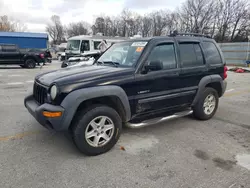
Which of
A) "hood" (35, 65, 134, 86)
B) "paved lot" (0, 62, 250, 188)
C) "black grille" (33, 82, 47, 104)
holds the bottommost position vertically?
"paved lot" (0, 62, 250, 188)

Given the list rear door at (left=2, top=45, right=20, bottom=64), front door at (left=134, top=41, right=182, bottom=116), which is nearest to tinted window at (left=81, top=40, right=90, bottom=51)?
rear door at (left=2, top=45, right=20, bottom=64)

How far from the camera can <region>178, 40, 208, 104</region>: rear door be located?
3.87 meters

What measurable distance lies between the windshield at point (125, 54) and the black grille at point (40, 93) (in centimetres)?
131

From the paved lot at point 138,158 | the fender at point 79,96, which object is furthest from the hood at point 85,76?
the paved lot at point 138,158

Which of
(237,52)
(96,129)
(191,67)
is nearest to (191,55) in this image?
(191,67)

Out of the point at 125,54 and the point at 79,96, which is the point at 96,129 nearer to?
the point at 79,96

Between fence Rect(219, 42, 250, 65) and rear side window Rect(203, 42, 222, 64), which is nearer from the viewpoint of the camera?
rear side window Rect(203, 42, 222, 64)

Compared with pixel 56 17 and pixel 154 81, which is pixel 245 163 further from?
pixel 56 17

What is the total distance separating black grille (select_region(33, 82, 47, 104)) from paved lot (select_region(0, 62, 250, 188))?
0.74 metres

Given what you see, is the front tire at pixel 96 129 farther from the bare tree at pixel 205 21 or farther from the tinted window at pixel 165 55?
the bare tree at pixel 205 21

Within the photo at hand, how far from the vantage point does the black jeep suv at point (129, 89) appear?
2.80 m

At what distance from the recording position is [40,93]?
323 centimetres

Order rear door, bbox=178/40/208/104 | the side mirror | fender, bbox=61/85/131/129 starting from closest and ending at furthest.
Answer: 1. fender, bbox=61/85/131/129
2. the side mirror
3. rear door, bbox=178/40/208/104

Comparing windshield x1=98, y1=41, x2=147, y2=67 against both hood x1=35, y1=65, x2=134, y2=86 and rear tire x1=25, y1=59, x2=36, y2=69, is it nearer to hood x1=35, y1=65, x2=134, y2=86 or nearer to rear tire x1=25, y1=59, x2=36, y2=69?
hood x1=35, y1=65, x2=134, y2=86
